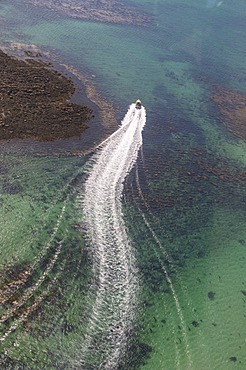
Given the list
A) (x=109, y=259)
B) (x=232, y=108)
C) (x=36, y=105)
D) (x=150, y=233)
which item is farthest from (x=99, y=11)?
(x=109, y=259)

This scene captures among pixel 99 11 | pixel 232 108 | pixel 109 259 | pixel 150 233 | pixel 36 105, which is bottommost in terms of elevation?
pixel 109 259

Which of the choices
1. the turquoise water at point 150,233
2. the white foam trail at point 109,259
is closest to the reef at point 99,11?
the turquoise water at point 150,233

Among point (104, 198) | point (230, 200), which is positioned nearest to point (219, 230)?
point (230, 200)

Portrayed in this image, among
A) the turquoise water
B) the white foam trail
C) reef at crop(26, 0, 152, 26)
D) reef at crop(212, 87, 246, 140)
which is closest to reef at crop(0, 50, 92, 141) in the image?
the turquoise water

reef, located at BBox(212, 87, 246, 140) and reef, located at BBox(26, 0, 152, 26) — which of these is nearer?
reef, located at BBox(212, 87, 246, 140)

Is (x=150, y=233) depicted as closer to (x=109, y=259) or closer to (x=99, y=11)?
(x=109, y=259)

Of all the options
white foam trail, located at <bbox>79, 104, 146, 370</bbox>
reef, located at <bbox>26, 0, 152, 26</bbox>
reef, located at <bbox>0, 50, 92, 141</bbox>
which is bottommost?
white foam trail, located at <bbox>79, 104, 146, 370</bbox>

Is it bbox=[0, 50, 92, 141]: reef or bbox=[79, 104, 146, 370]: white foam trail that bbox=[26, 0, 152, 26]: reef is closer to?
bbox=[0, 50, 92, 141]: reef
